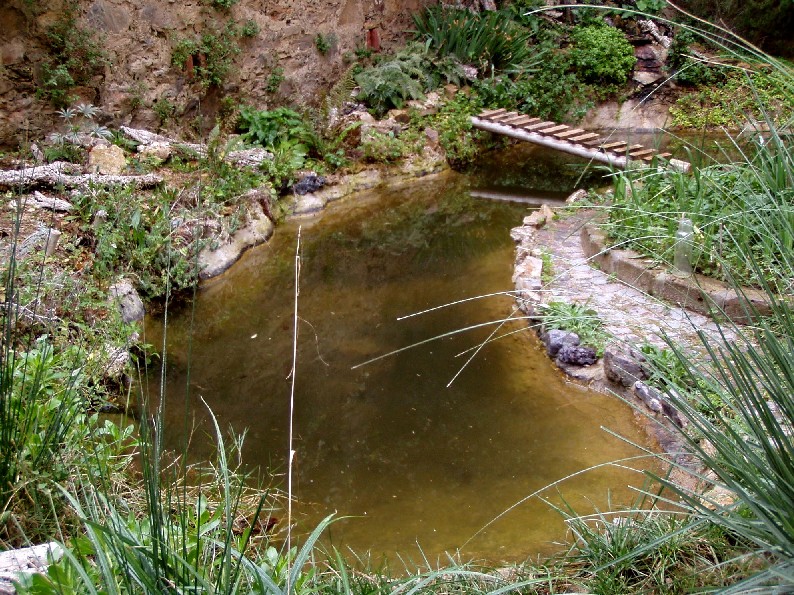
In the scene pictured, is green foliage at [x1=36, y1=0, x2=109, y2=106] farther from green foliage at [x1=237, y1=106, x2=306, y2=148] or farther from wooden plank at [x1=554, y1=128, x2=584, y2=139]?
wooden plank at [x1=554, y1=128, x2=584, y2=139]

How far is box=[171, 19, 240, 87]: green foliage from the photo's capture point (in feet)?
25.9

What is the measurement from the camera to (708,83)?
10.0 metres

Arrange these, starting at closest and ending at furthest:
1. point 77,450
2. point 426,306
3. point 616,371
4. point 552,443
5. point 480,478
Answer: point 77,450, point 480,478, point 552,443, point 616,371, point 426,306

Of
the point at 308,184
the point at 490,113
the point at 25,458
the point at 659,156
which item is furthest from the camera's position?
the point at 490,113

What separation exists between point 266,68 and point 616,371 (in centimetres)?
590

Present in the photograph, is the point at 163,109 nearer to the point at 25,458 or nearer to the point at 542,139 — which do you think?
the point at 542,139

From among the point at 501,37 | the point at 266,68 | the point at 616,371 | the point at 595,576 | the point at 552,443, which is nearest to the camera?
the point at 595,576

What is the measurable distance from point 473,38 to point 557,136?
2444 millimetres

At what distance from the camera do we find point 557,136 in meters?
8.02

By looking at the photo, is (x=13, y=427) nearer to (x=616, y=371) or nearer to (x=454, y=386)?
(x=454, y=386)

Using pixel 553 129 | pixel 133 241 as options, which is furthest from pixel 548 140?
pixel 133 241

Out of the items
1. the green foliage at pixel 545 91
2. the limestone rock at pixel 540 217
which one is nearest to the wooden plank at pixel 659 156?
the limestone rock at pixel 540 217

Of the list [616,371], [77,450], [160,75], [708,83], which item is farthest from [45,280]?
[708,83]

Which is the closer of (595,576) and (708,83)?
(595,576)
